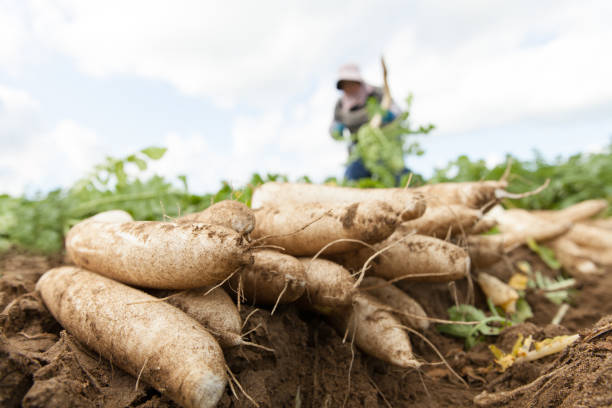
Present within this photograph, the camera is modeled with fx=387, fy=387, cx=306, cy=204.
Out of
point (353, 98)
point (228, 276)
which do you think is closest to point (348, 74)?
point (353, 98)

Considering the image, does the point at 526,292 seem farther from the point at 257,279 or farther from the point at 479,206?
the point at 257,279

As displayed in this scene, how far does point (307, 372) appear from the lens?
7.47 feet

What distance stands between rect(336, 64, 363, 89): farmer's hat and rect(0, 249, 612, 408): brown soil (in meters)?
5.52

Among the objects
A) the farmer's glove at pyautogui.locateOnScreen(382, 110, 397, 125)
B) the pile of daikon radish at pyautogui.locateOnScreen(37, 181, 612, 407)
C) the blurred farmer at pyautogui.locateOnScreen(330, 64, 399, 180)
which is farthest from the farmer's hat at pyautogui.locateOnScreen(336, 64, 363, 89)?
the pile of daikon radish at pyautogui.locateOnScreen(37, 181, 612, 407)

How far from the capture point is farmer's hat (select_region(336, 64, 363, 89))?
7.71 metres

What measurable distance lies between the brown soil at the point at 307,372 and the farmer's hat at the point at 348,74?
5.52 metres

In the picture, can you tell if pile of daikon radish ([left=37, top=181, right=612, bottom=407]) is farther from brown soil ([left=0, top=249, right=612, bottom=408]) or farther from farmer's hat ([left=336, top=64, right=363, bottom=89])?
farmer's hat ([left=336, top=64, right=363, bottom=89])

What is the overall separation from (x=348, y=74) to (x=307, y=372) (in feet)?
21.8

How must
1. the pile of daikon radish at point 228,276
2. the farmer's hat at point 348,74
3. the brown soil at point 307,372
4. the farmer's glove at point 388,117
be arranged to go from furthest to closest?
the farmer's hat at point 348,74 → the farmer's glove at point 388,117 → the pile of daikon radish at point 228,276 → the brown soil at point 307,372

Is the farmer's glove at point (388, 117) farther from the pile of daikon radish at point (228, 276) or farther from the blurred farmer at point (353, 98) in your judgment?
the pile of daikon radish at point (228, 276)

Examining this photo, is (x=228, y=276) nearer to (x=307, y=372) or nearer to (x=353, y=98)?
(x=307, y=372)

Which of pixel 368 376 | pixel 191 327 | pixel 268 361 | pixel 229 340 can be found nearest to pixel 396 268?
pixel 368 376

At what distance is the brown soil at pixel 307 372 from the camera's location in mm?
1631

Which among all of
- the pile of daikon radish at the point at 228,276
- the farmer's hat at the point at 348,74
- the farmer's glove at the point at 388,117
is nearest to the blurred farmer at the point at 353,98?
the farmer's hat at the point at 348,74
